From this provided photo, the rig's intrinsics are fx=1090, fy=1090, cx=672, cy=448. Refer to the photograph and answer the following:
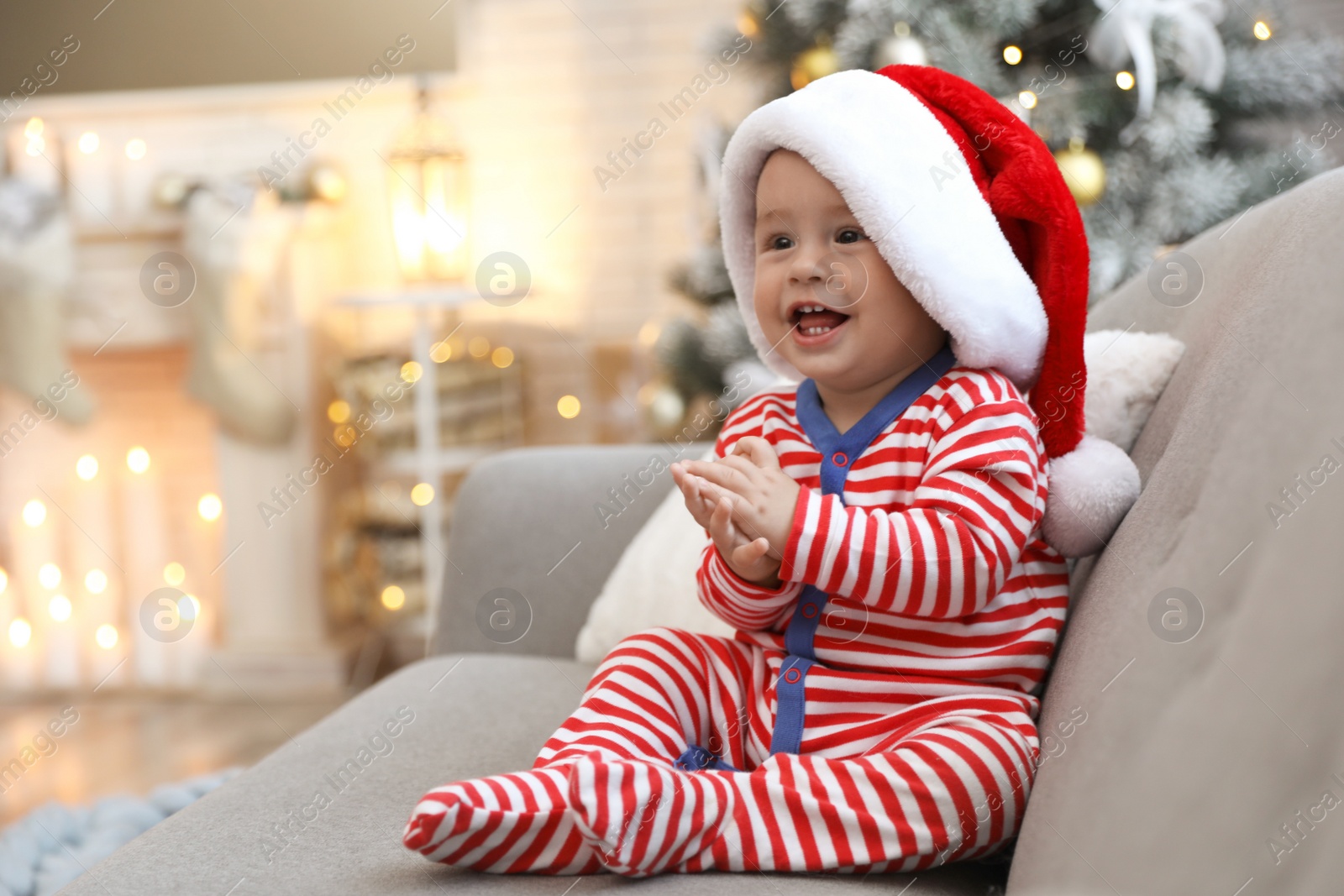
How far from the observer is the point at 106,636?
2.77m

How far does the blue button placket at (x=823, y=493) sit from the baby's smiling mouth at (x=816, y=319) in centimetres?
8

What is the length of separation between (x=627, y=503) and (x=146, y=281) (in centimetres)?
→ 179

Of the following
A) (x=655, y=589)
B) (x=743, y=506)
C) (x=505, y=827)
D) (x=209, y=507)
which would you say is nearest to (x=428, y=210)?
(x=209, y=507)

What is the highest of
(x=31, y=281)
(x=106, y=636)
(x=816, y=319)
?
Answer: (x=31, y=281)

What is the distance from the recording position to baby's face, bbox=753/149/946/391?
0.89 m

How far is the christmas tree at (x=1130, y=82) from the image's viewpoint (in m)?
1.64

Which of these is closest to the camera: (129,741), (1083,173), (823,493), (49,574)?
(823,493)

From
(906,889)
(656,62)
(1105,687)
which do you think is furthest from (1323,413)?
(656,62)

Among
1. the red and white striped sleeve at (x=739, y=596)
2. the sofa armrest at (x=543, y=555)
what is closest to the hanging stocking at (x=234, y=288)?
the sofa armrest at (x=543, y=555)

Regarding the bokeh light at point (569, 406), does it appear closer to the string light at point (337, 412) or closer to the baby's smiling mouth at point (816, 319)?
the string light at point (337, 412)

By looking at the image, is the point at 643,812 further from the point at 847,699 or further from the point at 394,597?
the point at 394,597

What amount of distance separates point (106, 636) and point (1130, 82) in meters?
2.62

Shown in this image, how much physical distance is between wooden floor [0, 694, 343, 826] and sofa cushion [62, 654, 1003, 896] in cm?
124

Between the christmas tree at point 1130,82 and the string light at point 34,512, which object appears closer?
the christmas tree at point 1130,82
